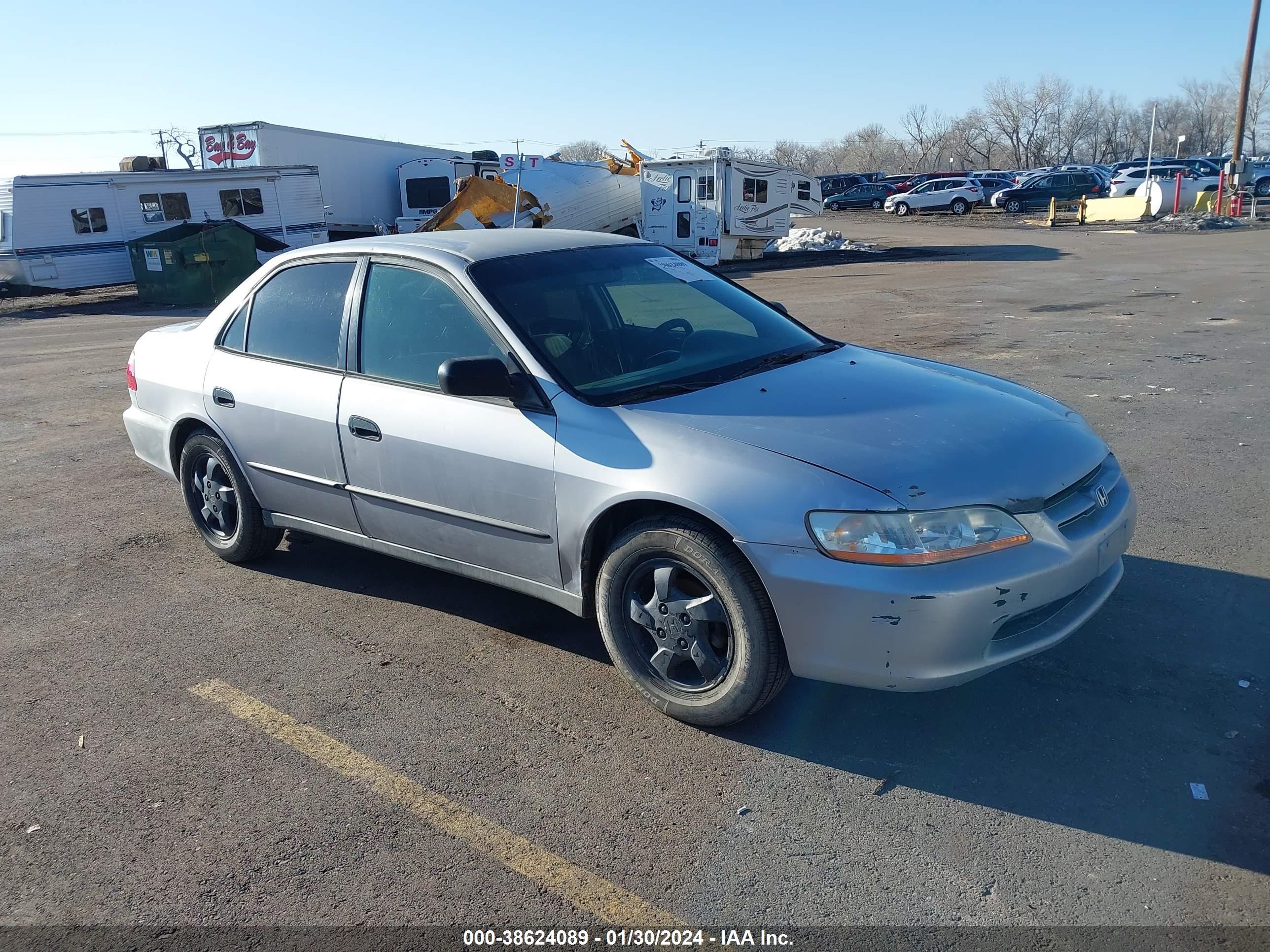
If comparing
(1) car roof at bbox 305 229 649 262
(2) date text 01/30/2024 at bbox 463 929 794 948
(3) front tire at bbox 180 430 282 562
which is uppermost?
(1) car roof at bbox 305 229 649 262

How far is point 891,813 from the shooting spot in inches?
120

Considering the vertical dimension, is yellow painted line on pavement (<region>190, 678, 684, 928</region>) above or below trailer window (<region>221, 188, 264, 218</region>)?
below

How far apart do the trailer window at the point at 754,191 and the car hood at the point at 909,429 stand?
22761mm

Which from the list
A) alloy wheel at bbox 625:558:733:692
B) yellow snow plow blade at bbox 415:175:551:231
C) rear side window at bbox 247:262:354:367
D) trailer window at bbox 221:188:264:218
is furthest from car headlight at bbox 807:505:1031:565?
trailer window at bbox 221:188:264:218

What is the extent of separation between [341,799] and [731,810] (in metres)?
1.24

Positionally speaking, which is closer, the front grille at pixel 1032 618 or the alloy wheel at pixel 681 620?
the front grille at pixel 1032 618

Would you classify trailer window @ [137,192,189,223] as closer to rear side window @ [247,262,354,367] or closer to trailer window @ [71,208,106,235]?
trailer window @ [71,208,106,235]

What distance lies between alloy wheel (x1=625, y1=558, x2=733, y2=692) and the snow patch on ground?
2672 centimetres

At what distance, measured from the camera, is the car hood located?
126 inches

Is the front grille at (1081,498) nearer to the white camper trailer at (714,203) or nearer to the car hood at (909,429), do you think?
the car hood at (909,429)

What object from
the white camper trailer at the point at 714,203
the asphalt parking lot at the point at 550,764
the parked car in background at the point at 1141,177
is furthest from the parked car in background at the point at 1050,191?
the asphalt parking lot at the point at 550,764

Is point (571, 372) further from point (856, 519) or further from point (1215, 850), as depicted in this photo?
point (1215, 850)

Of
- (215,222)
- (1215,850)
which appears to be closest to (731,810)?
(1215,850)

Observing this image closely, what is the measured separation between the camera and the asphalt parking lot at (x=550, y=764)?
2.75 m
